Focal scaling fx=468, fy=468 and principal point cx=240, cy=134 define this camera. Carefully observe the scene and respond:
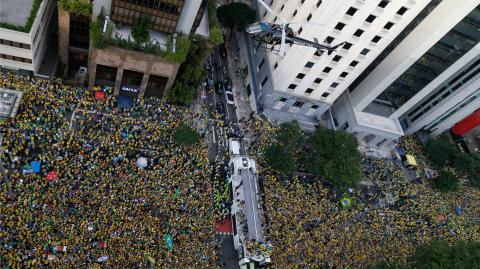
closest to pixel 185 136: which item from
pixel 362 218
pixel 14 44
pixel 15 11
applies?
pixel 14 44

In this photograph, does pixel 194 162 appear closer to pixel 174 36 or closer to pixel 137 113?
→ pixel 137 113

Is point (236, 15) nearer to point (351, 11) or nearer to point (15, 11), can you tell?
point (351, 11)

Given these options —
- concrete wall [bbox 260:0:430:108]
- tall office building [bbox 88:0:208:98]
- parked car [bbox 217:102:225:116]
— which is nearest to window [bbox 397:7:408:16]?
concrete wall [bbox 260:0:430:108]

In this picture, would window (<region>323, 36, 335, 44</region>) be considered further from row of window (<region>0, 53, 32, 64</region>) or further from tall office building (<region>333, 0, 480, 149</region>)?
row of window (<region>0, 53, 32, 64</region>)

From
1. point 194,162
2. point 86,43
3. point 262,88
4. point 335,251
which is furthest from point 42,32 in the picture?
point 335,251

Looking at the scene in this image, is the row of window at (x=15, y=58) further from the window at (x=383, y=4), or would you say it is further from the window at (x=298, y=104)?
the window at (x=383, y=4)

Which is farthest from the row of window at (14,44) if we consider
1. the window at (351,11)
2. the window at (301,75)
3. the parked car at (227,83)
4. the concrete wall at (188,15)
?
the window at (351,11)
